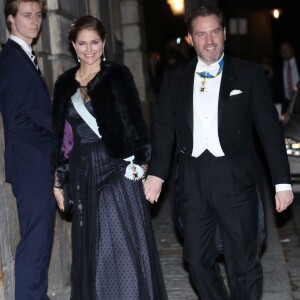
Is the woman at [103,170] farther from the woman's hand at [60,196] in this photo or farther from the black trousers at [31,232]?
the black trousers at [31,232]

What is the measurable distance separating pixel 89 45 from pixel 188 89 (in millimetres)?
735

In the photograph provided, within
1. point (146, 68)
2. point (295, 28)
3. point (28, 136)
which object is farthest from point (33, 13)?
point (295, 28)

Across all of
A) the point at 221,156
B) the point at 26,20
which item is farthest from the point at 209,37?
the point at 26,20

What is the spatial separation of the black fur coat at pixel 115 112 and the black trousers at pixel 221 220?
34 cm

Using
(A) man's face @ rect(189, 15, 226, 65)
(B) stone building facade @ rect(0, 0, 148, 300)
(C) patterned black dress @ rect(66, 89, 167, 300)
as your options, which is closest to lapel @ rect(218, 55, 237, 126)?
(A) man's face @ rect(189, 15, 226, 65)

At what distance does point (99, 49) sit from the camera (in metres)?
5.24

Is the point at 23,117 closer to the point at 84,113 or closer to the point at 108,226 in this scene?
the point at 84,113

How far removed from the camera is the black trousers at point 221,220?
16.4 feet

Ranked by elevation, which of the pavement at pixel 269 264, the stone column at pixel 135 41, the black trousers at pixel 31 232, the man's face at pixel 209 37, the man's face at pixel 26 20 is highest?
the stone column at pixel 135 41

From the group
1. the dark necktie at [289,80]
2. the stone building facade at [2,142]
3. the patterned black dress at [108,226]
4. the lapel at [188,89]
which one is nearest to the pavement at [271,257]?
the stone building facade at [2,142]

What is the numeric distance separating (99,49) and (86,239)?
1.29 meters

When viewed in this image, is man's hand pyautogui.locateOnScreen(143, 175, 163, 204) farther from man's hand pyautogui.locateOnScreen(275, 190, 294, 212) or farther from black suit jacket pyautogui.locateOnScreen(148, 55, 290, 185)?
man's hand pyautogui.locateOnScreen(275, 190, 294, 212)

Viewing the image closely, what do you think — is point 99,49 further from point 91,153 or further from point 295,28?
point 295,28

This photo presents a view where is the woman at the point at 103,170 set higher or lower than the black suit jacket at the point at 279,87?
lower
